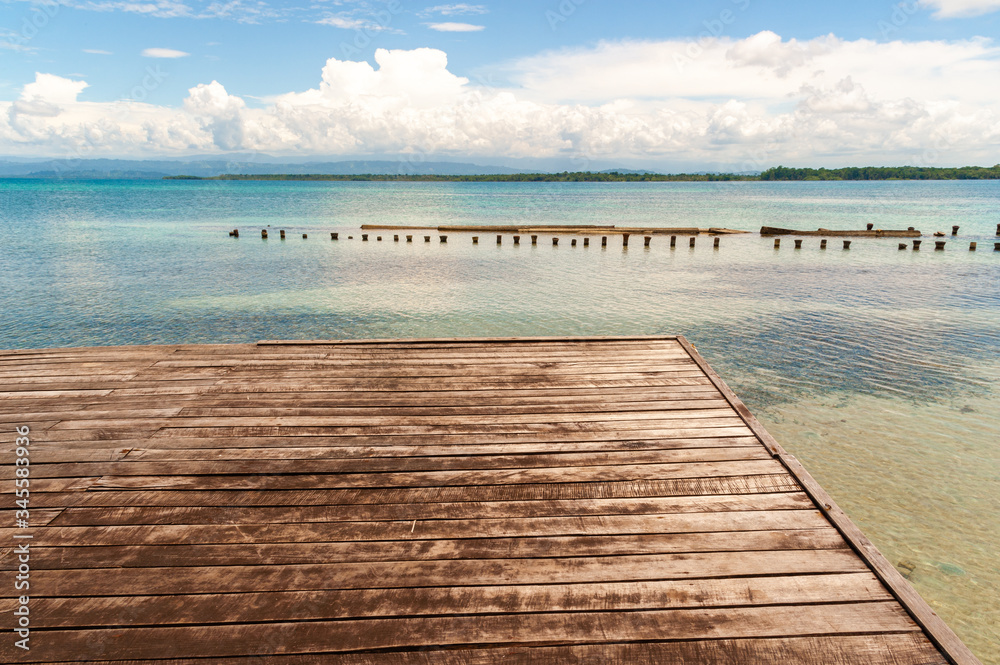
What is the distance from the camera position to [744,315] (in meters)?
16.6

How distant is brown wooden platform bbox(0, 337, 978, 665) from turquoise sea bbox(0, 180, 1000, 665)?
298cm

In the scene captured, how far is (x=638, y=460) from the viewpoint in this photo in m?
4.92

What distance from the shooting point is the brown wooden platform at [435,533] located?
10.1 ft

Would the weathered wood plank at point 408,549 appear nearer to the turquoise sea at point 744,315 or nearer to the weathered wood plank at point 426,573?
the weathered wood plank at point 426,573

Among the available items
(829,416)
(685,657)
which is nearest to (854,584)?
(685,657)

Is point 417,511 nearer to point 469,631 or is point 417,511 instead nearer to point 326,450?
point 469,631

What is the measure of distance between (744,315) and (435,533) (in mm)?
15036

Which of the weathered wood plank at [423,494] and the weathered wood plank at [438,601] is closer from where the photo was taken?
the weathered wood plank at [438,601]

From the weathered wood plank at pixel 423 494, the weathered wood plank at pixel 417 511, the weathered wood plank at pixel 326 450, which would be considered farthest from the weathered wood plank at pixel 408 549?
the weathered wood plank at pixel 326 450

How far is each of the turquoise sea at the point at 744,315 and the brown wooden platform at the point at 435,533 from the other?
298 centimetres

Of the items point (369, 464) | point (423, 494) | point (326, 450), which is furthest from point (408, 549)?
point (326, 450)

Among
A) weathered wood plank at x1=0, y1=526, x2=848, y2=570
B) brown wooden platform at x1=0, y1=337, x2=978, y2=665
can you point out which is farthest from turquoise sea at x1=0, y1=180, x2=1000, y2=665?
weathered wood plank at x1=0, y1=526, x2=848, y2=570

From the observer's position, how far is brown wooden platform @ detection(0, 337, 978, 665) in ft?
10.1

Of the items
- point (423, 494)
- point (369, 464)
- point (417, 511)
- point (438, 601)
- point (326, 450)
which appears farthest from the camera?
point (326, 450)
